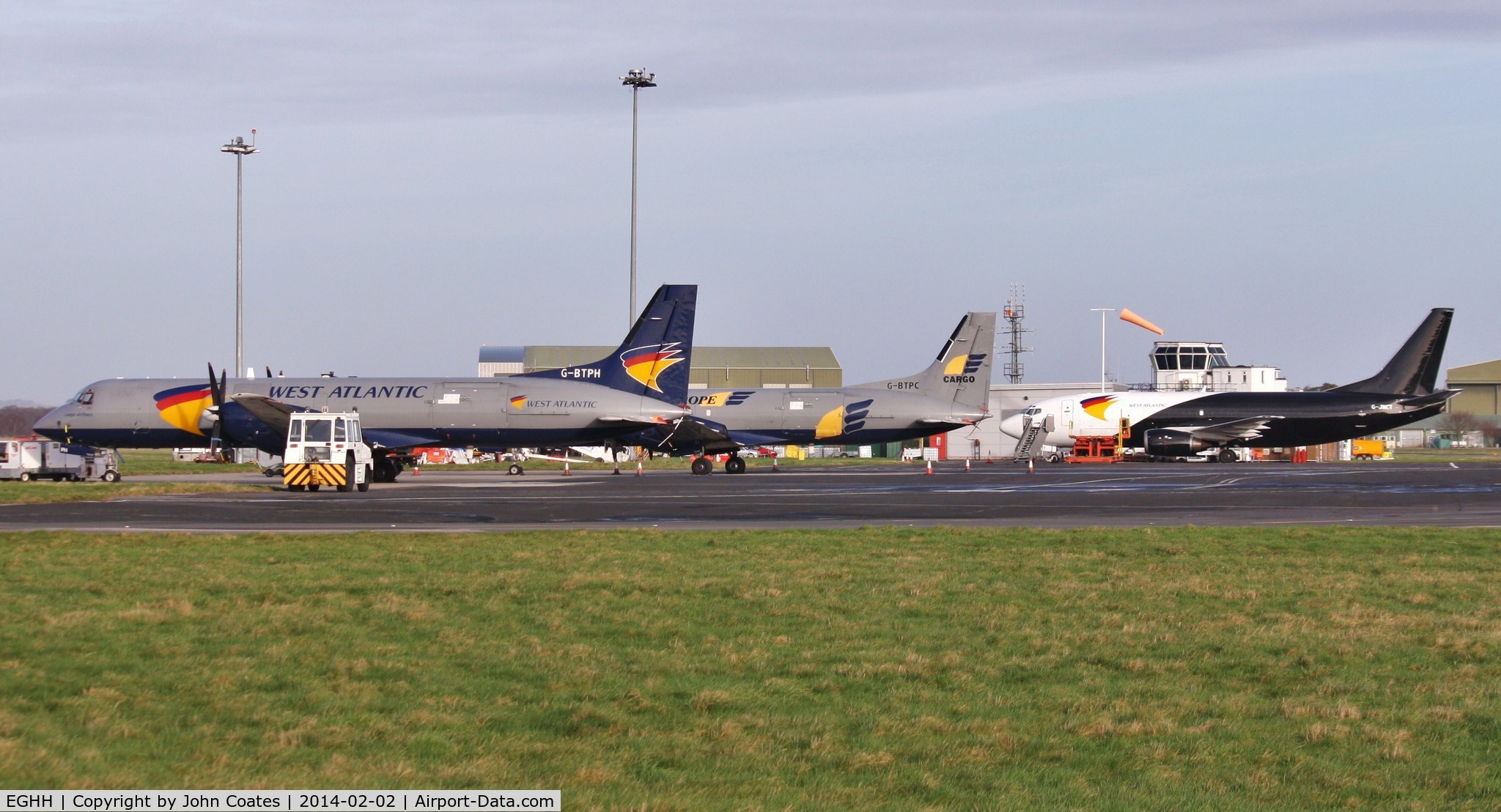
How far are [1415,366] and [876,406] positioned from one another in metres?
A: 33.2

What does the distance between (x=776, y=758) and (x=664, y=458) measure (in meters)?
70.4

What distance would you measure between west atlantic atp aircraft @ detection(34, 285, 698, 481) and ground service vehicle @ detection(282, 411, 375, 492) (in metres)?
7.13

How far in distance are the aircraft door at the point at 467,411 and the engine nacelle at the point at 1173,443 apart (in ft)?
143

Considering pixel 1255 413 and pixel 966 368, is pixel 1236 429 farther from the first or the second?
pixel 966 368

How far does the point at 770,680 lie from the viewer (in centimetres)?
994

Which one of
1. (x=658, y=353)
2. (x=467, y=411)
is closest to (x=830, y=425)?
(x=658, y=353)

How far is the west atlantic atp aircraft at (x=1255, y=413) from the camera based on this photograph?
72375 millimetres

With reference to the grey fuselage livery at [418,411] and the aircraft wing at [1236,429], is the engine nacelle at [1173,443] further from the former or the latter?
A: the grey fuselage livery at [418,411]

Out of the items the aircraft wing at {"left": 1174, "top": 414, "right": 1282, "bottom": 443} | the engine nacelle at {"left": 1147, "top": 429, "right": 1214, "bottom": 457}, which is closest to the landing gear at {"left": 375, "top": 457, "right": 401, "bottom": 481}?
the engine nacelle at {"left": 1147, "top": 429, "right": 1214, "bottom": 457}

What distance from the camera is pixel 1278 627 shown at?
12.4 metres

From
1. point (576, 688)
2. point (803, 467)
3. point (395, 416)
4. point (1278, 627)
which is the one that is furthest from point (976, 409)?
point (576, 688)

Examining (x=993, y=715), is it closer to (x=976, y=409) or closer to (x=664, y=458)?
(x=976, y=409)

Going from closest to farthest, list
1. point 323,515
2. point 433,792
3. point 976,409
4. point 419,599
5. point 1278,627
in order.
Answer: point 433,792
point 1278,627
point 419,599
point 323,515
point 976,409

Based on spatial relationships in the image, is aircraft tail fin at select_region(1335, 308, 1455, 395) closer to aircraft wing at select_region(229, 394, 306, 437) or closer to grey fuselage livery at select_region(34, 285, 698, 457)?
grey fuselage livery at select_region(34, 285, 698, 457)
